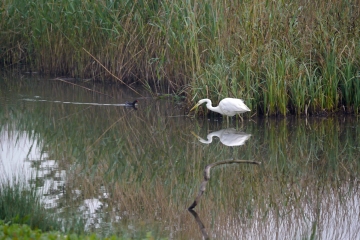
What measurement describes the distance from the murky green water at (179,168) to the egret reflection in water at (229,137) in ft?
0.05

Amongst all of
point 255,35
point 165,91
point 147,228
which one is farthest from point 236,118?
point 147,228

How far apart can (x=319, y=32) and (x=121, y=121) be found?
10.6ft

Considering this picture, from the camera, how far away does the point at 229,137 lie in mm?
9688

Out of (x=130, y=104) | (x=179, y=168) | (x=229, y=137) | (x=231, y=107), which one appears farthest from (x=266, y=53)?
(x=179, y=168)

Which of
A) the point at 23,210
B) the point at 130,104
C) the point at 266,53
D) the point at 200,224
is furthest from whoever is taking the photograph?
the point at 130,104

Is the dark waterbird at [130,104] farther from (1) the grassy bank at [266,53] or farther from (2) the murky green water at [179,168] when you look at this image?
(1) the grassy bank at [266,53]

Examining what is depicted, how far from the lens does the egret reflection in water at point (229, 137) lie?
934 centimetres

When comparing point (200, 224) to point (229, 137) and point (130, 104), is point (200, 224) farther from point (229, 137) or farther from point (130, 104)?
point (130, 104)

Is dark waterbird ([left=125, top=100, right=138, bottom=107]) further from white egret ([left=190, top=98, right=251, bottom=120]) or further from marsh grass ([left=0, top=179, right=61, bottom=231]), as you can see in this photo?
marsh grass ([left=0, top=179, right=61, bottom=231])

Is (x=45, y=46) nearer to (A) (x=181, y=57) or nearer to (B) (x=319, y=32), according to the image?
(A) (x=181, y=57)

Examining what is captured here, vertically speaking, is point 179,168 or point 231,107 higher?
point 231,107

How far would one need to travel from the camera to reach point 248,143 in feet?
30.5

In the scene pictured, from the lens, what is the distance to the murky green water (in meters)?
6.15

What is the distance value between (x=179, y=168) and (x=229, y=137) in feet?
5.43
